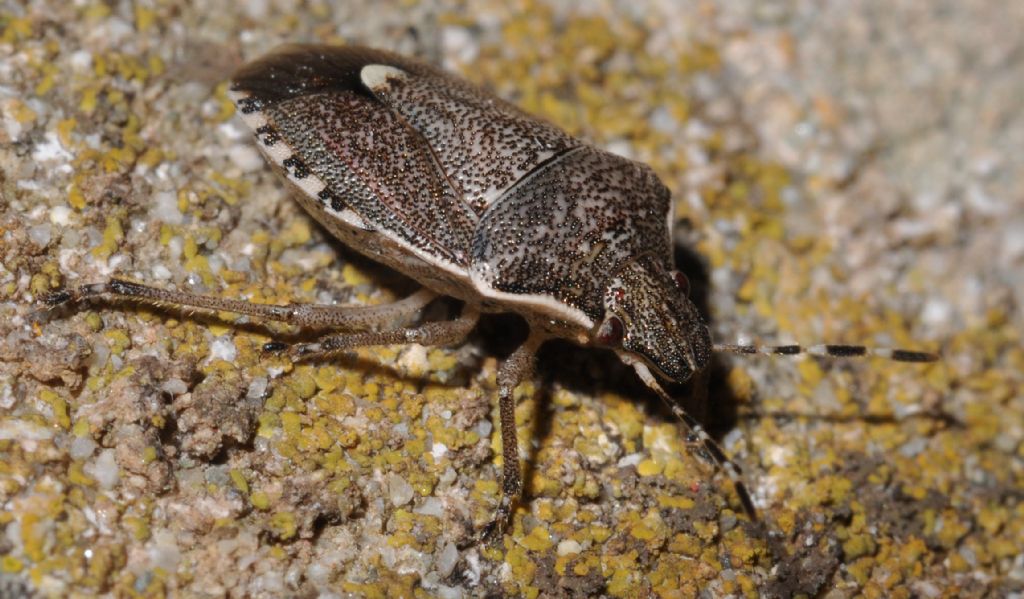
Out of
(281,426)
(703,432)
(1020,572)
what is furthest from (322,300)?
(1020,572)

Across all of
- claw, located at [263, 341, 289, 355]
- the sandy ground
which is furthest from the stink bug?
the sandy ground

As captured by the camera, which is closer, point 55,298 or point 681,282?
point 55,298

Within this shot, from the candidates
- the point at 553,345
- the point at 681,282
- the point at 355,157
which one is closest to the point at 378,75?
the point at 355,157

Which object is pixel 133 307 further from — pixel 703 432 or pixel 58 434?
pixel 703 432

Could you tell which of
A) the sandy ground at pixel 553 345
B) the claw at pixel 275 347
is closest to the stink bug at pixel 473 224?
the claw at pixel 275 347

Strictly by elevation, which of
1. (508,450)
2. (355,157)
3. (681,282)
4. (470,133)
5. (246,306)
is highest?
(470,133)

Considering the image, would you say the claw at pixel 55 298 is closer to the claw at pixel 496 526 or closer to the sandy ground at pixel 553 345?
the sandy ground at pixel 553 345

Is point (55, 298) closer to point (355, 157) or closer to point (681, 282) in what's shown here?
point (355, 157)
